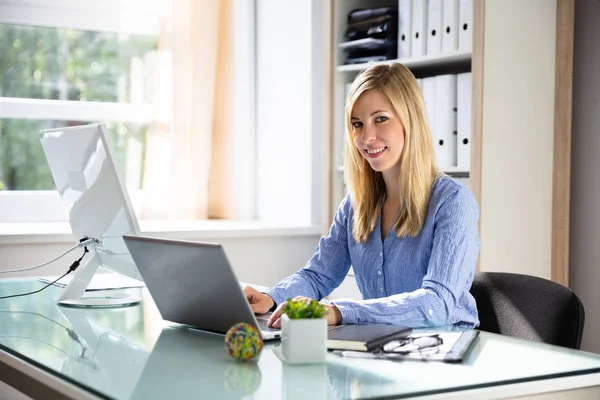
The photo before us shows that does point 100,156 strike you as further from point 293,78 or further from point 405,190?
point 293,78

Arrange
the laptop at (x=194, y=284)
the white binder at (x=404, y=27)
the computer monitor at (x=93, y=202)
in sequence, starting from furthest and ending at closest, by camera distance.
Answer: the white binder at (x=404, y=27) → the computer monitor at (x=93, y=202) → the laptop at (x=194, y=284)

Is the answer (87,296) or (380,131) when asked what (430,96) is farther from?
(87,296)

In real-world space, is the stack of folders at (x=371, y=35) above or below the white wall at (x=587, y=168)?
above

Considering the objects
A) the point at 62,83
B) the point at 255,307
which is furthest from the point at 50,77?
the point at 255,307

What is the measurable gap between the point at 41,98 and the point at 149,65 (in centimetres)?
51

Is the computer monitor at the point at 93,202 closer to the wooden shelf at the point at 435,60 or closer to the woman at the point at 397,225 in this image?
the woman at the point at 397,225

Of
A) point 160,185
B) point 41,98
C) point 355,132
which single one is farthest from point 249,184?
point 355,132

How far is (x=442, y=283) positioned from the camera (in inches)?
65.2

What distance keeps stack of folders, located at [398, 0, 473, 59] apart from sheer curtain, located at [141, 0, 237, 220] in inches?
44.3

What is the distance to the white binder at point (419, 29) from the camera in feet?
9.61

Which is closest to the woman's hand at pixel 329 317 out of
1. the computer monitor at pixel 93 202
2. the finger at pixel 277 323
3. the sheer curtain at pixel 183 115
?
the finger at pixel 277 323

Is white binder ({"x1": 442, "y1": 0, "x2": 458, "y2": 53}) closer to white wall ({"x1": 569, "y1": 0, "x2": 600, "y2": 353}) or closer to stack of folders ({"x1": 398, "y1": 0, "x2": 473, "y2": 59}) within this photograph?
stack of folders ({"x1": 398, "y1": 0, "x2": 473, "y2": 59})

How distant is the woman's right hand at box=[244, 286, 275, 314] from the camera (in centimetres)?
174

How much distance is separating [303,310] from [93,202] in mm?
857
